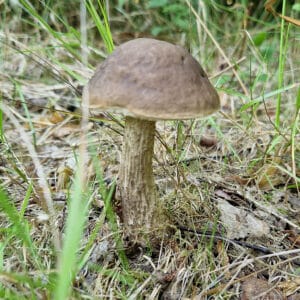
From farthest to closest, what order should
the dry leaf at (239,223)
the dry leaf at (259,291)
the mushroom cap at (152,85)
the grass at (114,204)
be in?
the dry leaf at (239,223), the dry leaf at (259,291), the grass at (114,204), the mushroom cap at (152,85)

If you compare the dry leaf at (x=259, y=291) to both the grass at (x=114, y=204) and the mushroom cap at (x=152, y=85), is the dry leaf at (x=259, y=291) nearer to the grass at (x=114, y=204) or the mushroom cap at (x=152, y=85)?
the grass at (x=114, y=204)

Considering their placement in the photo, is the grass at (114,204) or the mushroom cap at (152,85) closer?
the mushroom cap at (152,85)

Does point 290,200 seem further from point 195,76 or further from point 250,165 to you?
point 195,76

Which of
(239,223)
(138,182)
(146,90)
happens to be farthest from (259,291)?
(146,90)

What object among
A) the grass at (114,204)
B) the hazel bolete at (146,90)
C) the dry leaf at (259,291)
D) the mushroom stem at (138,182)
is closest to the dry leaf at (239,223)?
the grass at (114,204)

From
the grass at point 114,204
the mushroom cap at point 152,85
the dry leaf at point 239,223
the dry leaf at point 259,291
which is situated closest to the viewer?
the mushroom cap at point 152,85

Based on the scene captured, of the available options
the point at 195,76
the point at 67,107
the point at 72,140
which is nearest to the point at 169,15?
the point at 67,107
